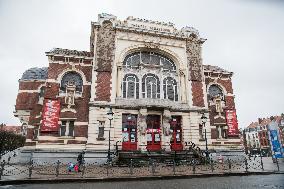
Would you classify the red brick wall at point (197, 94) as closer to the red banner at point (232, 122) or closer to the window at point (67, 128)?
the red banner at point (232, 122)

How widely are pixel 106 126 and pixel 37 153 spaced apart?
696 cm

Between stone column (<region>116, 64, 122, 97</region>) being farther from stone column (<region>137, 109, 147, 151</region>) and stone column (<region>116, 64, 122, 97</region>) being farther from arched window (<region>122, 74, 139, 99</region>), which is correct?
stone column (<region>137, 109, 147, 151</region>)

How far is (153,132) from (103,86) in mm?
7436

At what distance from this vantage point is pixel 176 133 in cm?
2631

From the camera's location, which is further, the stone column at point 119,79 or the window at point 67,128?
the stone column at point 119,79

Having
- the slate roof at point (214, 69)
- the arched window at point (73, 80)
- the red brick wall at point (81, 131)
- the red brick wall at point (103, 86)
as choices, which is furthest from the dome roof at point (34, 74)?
the slate roof at point (214, 69)

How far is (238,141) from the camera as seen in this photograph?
2833cm

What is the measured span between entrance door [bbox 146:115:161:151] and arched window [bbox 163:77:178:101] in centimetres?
308

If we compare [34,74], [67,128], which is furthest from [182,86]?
[34,74]

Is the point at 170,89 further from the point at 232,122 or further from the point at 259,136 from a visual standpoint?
the point at 259,136

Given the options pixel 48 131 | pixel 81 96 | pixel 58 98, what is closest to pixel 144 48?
pixel 81 96

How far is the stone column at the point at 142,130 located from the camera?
24.1 metres

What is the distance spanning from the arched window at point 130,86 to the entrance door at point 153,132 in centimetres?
311

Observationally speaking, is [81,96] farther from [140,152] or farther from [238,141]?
[238,141]
